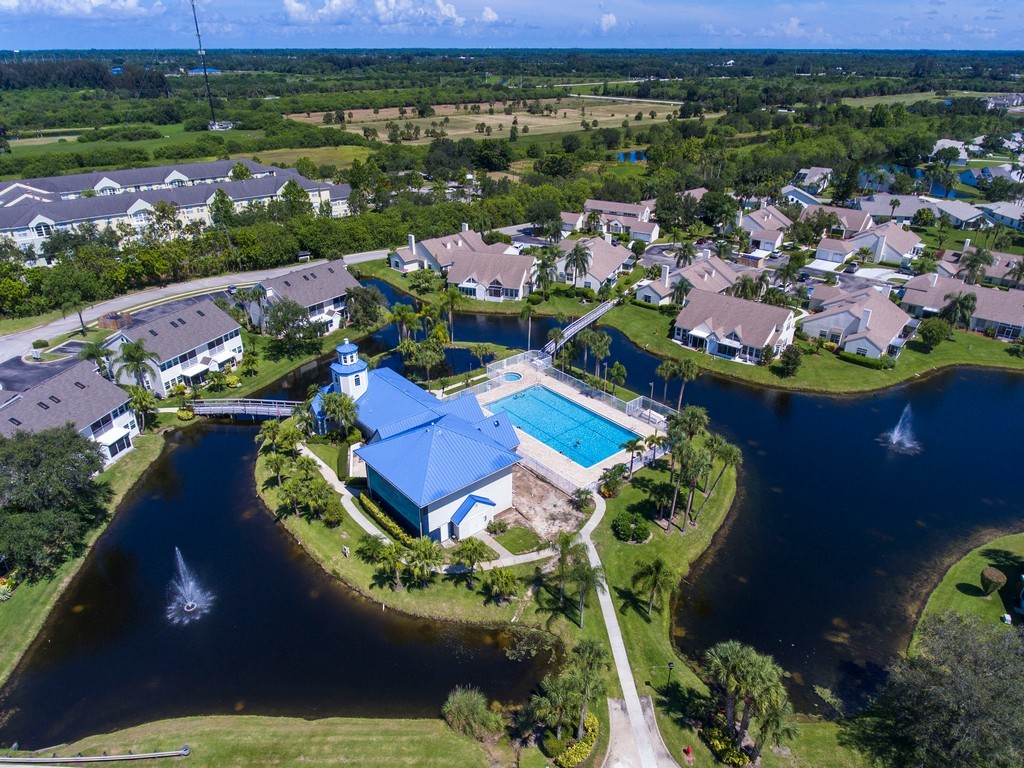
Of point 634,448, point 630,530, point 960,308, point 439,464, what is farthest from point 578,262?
point 439,464

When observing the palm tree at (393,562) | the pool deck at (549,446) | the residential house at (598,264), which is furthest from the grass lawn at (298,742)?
the residential house at (598,264)

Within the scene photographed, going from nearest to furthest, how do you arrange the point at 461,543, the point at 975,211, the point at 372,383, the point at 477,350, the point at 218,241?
the point at 461,543 → the point at 372,383 → the point at 477,350 → the point at 218,241 → the point at 975,211

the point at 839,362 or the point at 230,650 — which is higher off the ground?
the point at 839,362

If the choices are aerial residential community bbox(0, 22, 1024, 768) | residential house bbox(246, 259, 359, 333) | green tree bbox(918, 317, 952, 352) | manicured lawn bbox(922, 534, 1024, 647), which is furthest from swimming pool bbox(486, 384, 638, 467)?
green tree bbox(918, 317, 952, 352)

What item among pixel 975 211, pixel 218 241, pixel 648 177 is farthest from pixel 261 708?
pixel 975 211

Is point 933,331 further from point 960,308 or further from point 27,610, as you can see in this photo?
point 27,610

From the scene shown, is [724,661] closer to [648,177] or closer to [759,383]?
[759,383]
